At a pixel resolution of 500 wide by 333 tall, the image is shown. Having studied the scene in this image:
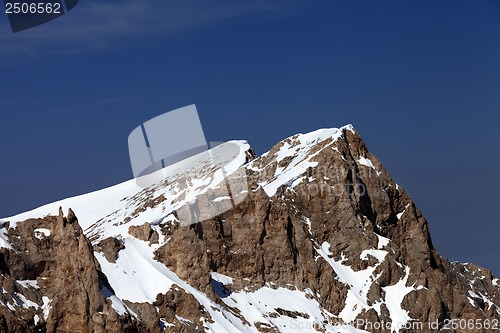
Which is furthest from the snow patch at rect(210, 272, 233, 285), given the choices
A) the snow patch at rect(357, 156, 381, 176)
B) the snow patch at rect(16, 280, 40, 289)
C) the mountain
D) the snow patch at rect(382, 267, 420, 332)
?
the snow patch at rect(357, 156, 381, 176)

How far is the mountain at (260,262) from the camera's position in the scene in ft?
458

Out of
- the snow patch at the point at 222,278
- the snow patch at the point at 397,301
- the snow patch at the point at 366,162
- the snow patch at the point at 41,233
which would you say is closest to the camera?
the snow patch at the point at 41,233

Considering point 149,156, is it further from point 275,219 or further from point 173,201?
point 173,201

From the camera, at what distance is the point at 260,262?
17350 cm

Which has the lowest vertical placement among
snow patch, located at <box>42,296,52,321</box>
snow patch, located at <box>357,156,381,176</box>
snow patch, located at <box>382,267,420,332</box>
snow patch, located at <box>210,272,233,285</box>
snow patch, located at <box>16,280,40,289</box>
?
snow patch, located at <box>382,267,420,332</box>

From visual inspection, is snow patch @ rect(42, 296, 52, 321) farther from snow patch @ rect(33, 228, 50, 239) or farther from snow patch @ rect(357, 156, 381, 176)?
snow patch @ rect(357, 156, 381, 176)

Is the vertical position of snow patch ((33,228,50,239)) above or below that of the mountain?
above

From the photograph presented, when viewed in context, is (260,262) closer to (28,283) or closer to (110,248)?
(110,248)

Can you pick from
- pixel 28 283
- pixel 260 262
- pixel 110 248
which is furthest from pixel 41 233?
pixel 260 262

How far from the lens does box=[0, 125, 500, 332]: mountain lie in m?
140

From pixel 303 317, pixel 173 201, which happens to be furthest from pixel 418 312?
pixel 173 201

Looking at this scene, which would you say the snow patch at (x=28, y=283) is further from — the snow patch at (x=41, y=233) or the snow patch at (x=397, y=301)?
the snow patch at (x=397, y=301)

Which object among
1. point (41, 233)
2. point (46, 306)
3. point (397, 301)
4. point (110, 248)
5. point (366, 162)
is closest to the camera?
point (46, 306)

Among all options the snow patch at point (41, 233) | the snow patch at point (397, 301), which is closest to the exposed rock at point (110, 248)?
the snow patch at point (41, 233)
